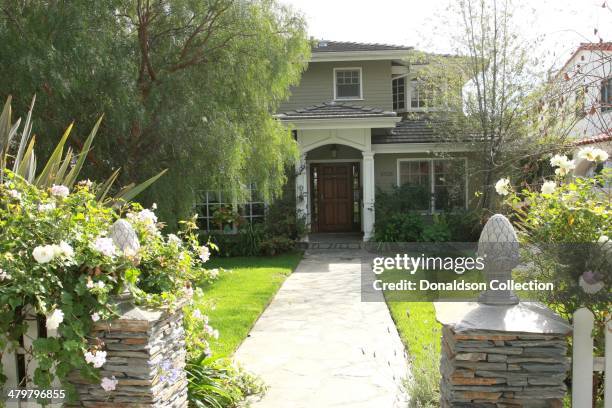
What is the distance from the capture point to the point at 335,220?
16281mm

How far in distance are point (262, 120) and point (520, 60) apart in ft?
20.7

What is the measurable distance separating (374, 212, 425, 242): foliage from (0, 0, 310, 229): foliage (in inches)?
168

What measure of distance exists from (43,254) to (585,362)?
300cm

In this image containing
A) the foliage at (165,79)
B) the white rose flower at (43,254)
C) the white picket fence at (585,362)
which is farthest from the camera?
the foliage at (165,79)

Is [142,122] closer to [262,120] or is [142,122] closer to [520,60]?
[262,120]

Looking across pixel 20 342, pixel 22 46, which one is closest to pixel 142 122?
pixel 22 46

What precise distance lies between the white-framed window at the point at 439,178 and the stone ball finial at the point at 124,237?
465 inches

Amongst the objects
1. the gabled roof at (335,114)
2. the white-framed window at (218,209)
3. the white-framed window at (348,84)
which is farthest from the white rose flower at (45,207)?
the white-framed window at (348,84)

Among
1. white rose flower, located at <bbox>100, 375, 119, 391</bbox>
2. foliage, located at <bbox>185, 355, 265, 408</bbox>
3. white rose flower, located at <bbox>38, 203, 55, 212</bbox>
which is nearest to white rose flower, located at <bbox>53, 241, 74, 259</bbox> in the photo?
white rose flower, located at <bbox>38, 203, 55, 212</bbox>

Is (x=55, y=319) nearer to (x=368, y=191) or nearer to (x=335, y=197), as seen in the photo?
(x=368, y=191)

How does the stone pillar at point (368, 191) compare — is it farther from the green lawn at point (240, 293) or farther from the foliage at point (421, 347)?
the foliage at point (421, 347)

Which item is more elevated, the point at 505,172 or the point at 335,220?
the point at 505,172

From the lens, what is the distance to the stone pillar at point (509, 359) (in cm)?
287

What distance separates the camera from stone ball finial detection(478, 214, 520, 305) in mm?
3047
